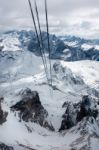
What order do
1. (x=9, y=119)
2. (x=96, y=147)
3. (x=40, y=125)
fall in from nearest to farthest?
(x=96, y=147) → (x=9, y=119) → (x=40, y=125)

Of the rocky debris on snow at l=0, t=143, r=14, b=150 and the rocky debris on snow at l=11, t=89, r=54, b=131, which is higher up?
the rocky debris on snow at l=0, t=143, r=14, b=150

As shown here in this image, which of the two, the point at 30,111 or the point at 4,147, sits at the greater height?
the point at 4,147

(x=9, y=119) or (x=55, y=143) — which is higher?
(x=9, y=119)

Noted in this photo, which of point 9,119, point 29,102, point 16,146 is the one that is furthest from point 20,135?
point 29,102

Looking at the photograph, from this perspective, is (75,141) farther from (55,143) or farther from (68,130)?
(68,130)

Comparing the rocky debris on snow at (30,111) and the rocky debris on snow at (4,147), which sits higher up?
the rocky debris on snow at (4,147)

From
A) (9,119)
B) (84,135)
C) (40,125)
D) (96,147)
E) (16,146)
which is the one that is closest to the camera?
(16,146)

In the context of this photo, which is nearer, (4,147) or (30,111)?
(4,147)

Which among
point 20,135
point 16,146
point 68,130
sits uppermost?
point 16,146

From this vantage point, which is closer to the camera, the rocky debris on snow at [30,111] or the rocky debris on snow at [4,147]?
the rocky debris on snow at [4,147]

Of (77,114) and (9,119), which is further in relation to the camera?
(77,114)

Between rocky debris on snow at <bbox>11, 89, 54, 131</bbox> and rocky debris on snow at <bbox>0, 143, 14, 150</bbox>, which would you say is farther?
rocky debris on snow at <bbox>11, 89, 54, 131</bbox>
